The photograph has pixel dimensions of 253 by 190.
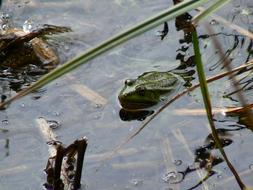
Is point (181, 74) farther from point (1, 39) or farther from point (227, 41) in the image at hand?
point (1, 39)

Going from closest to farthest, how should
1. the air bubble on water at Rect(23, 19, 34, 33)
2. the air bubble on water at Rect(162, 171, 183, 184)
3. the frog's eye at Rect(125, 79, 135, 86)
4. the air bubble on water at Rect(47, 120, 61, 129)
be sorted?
the air bubble on water at Rect(162, 171, 183, 184)
the air bubble on water at Rect(47, 120, 61, 129)
the frog's eye at Rect(125, 79, 135, 86)
the air bubble on water at Rect(23, 19, 34, 33)

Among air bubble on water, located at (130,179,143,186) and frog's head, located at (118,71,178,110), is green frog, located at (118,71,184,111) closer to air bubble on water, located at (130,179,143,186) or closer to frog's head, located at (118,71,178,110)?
frog's head, located at (118,71,178,110)

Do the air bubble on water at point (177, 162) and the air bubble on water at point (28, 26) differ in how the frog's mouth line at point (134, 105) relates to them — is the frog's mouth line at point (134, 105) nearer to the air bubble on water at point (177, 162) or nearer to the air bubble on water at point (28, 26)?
the air bubble on water at point (177, 162)

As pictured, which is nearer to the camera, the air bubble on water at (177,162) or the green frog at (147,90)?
the air bubble on water at (177,162)

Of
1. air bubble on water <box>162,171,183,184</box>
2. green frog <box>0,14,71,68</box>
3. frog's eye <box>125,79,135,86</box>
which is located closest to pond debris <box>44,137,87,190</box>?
air bubble on water <box>162,171,183,184</box>

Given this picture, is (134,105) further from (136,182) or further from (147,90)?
(136,182)

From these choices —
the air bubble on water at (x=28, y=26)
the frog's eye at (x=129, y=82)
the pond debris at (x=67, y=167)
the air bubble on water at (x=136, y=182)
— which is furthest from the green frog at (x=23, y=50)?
the air bubble on water at (x=136, y=182)
